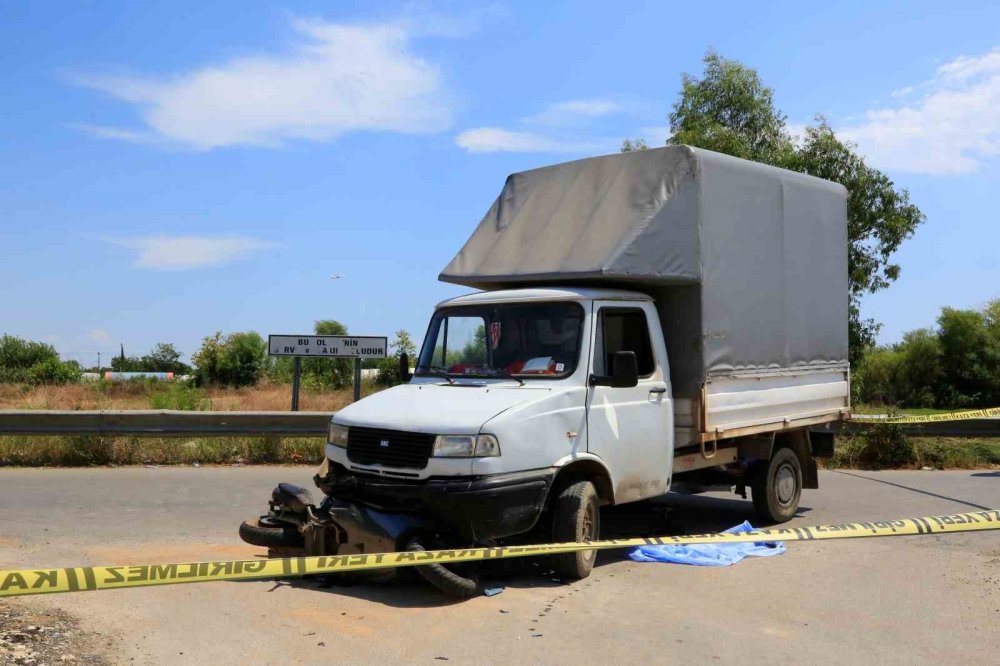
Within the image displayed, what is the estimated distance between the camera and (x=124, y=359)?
48938 mm

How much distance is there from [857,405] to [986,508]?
349 inches

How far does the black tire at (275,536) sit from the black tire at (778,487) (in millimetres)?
4836

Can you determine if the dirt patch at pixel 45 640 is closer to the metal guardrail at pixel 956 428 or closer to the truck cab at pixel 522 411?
the truck cab at pixel 522 411

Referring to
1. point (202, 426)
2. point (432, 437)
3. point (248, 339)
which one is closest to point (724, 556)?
point (432, 437)

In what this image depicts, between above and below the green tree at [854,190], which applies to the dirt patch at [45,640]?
below

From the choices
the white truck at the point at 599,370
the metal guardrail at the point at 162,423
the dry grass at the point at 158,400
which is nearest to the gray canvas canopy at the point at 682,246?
the white truck at the point at 599,370

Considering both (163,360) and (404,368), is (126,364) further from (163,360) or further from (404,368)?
(404,368)

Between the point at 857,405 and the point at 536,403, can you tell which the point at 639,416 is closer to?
the point at 536,403

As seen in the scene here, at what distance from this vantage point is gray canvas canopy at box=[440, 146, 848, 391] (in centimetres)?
800

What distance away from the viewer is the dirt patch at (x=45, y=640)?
481 cm

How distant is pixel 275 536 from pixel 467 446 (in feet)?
5.78

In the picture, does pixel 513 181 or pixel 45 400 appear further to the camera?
pixel 45 400

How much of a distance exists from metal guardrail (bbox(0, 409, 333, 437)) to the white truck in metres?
5.97

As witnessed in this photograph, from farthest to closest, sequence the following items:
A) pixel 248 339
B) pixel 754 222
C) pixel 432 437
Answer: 1. pixel 248 339
2. pixel 754 222
3. pixel 432 437
